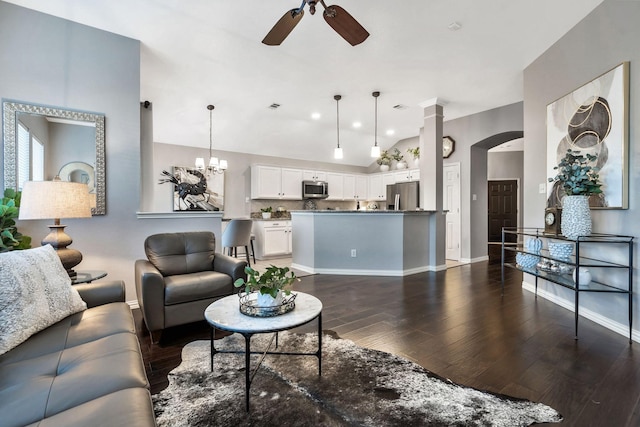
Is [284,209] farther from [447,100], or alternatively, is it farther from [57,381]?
[57,381]

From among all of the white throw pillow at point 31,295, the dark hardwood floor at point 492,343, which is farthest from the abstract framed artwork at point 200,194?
the white throw pillow at point 31,295

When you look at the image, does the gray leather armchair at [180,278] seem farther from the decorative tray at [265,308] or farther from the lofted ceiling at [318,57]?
the lofted ceiling at [318,57]

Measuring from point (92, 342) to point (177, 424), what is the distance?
1.84ft

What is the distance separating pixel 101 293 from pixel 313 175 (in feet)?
19.5

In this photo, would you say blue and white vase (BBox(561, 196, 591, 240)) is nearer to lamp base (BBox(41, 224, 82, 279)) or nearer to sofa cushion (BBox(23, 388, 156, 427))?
sofa cushion (BBox(23, 388, 156, 427))

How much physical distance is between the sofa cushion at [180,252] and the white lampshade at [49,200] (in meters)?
0.69

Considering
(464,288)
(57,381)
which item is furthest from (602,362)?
(57,381)

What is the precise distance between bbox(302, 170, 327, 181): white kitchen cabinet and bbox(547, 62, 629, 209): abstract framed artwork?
5.15 metres

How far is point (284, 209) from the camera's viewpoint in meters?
7.46

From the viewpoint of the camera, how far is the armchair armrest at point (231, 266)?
2.76 m

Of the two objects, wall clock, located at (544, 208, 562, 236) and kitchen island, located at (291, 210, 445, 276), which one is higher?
wall clock, located at (544, 208, 562, 236)

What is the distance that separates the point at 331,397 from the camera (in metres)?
1.67

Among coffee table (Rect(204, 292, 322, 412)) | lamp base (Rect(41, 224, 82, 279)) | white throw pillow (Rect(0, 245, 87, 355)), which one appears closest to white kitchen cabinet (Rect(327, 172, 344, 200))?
lamp base (Rect(41, 224, 82, 279))

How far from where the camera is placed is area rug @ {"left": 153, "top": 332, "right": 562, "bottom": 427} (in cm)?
150
